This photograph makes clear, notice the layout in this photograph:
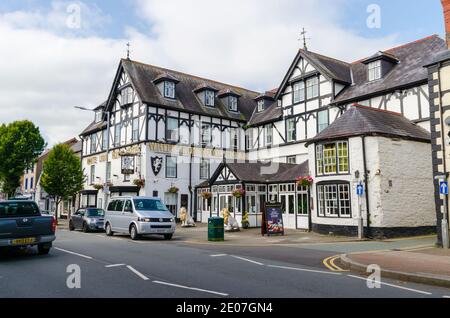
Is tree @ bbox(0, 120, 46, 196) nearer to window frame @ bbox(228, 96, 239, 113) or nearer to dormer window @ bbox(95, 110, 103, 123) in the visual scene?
dormer window @ bbox(95, 110, 103, 123)

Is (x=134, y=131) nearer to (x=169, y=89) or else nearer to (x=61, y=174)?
(x=169, y=89)

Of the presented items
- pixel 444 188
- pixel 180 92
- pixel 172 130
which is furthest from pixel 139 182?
pixel 444 188

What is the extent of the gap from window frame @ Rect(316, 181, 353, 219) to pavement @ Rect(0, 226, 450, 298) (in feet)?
23.5

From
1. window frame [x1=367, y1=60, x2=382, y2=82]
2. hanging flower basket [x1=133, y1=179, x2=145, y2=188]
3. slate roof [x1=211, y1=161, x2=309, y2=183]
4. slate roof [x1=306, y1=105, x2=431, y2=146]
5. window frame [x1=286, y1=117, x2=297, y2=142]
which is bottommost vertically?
hanging flower basket [x1=133, y1=179, x2=145, y2=188]

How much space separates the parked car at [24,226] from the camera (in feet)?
36.4

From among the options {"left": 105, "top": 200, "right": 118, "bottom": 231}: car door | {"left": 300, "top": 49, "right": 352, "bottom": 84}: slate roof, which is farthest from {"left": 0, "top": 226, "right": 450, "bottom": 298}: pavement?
{"left": 300, "top": 49, "right": 352, "bottom": 84}: slate roof

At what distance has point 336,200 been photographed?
67.4 ft

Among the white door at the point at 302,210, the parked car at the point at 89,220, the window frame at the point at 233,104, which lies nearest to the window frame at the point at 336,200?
the white door at the point at 302,210

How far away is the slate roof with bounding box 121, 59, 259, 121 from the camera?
106ft

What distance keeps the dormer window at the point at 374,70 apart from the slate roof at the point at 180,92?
1371cm

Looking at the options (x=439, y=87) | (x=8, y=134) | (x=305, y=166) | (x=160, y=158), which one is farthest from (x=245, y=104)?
(x=8, y=134)

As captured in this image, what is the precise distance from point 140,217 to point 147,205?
1.10m

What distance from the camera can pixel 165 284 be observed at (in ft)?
25.9

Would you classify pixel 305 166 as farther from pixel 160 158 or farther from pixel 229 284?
pixel 229 284
